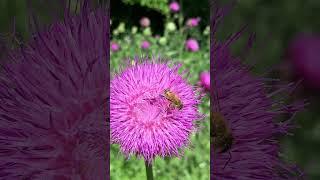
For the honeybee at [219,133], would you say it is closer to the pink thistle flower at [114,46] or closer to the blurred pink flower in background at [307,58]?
the pink thistle flower at [114,46]

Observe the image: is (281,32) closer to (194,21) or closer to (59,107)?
(194,21)

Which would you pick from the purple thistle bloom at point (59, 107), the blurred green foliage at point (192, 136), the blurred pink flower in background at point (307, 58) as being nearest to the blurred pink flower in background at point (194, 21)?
the blurred green foliage at point (192, 136)

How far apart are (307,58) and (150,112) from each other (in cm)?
81

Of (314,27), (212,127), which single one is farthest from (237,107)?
(314,27)

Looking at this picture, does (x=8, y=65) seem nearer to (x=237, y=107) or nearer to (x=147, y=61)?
(x=147, y=61)

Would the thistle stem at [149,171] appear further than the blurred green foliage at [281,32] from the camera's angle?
No

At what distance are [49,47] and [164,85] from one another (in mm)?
155

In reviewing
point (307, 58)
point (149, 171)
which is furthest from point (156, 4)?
point (307, 58)

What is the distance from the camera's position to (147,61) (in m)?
0.77

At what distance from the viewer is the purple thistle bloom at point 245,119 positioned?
792mm

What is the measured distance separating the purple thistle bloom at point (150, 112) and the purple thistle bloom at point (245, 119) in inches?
2.1

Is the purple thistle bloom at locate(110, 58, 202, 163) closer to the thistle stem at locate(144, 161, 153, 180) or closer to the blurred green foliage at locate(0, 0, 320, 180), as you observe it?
→ the thistle stem at locate(144, 161, 153, 180)

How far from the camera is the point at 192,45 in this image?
91 cm

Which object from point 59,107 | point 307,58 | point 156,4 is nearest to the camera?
point 59,107
